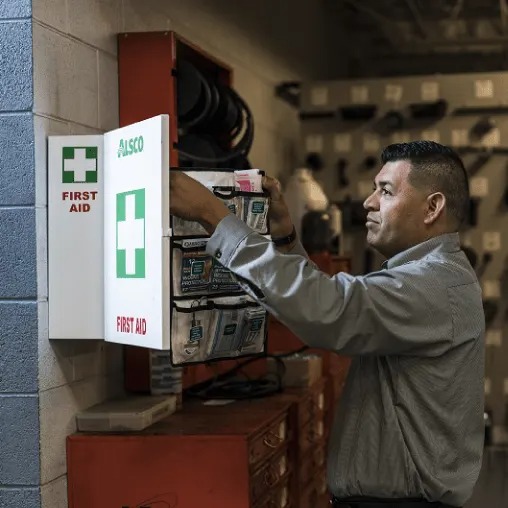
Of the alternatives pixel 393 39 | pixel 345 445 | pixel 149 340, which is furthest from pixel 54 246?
pixel 393 39

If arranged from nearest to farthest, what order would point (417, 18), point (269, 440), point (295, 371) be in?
1. point (269, 440)
2. point (295, 371)
3. point (417, 18)

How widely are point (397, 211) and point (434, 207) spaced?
0.09 m

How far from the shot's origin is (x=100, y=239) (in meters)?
2.89

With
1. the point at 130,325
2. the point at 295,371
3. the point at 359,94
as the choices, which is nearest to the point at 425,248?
the point at 130,325

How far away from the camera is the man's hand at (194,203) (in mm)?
2307

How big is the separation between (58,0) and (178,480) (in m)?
1.46

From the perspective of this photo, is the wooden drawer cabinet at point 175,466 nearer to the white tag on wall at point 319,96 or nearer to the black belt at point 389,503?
the black belt at point 389,503

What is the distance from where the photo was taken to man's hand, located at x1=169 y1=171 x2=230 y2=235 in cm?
231

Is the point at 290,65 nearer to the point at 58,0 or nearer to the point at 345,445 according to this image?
the point at 58,0

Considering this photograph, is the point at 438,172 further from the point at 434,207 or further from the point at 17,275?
the point at 17,275

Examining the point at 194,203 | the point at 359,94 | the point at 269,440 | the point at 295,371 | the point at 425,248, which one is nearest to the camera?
the point at 194,203

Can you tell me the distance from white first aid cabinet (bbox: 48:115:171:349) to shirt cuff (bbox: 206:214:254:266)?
13.1 inches

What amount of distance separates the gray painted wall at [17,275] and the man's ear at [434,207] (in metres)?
1.11

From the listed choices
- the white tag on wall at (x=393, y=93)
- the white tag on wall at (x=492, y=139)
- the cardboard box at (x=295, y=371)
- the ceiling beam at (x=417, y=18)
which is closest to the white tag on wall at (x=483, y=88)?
the white tag on wall at (x=492, y=139)
